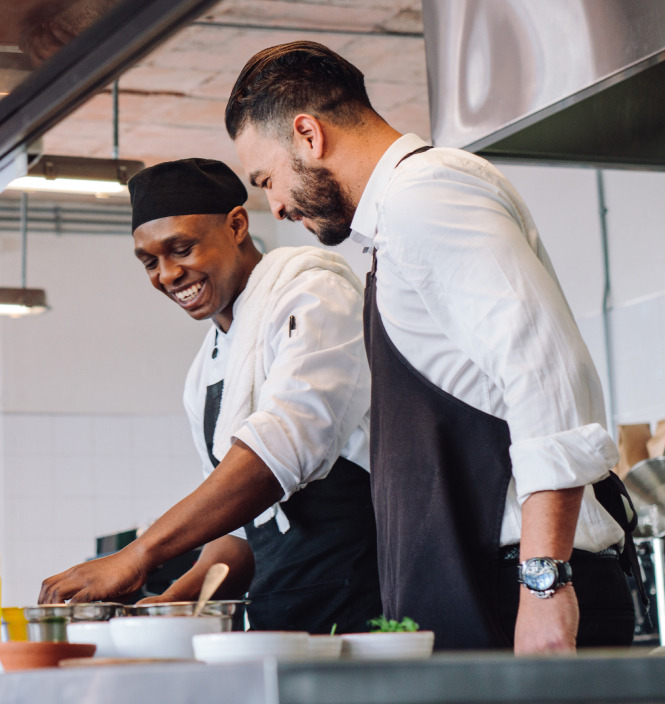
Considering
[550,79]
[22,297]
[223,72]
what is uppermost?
[223,72]

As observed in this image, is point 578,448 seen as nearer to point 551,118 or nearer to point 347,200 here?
point 347,200

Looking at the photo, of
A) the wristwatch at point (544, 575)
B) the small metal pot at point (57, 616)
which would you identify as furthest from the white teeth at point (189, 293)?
the wristwatch at point (544, 575)

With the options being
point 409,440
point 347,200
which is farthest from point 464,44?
point 409,440

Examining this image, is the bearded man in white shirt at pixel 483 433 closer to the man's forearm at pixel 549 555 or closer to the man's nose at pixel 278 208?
the man's forearm at pixel 549 555

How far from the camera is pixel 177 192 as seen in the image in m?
1.96

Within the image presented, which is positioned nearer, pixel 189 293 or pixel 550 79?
pixel 550 79

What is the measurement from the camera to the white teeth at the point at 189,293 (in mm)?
1982

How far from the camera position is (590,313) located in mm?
4609

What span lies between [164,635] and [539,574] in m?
0.39

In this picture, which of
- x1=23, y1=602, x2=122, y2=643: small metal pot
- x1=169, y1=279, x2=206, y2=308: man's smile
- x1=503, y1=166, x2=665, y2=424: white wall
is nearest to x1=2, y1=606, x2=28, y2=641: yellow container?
x1=23, y1=602, x2=122, y2=643: small metal pot

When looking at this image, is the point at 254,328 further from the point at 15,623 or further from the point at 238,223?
the point at 15,623

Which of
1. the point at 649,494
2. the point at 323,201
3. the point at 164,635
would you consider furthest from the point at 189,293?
the point at 649,494

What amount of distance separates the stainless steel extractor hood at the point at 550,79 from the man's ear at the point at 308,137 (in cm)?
46

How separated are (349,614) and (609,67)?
0.99 metres
